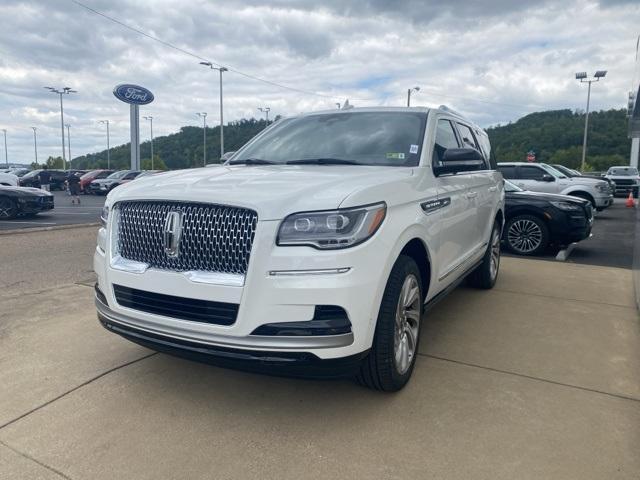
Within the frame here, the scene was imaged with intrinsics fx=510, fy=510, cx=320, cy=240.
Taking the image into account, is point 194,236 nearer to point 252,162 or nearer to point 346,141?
point 252,162

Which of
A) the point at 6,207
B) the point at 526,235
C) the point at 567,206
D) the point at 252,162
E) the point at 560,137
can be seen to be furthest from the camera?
the point at 560,137

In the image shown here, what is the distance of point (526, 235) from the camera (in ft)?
29.4

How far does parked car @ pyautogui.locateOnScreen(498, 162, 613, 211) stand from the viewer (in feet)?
49.0

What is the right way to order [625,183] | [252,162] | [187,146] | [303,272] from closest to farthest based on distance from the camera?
[303,272], [252,162], [625,183], [187,146]

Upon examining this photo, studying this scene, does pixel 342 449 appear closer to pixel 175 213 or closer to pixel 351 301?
pixel 351 301

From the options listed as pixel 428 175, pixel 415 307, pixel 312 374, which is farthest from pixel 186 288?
pixel 428 175

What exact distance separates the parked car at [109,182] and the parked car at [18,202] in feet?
51.3

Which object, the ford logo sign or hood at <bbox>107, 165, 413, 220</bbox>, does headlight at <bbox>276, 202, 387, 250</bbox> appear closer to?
hood at <bbox>107, 165, 413, 220</bbox>

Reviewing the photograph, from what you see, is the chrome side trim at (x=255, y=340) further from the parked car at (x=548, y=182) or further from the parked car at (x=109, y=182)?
the parked car at (x=109, y=182)

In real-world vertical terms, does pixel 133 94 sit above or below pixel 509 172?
above

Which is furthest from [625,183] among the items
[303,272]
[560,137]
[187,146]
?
[187,146]

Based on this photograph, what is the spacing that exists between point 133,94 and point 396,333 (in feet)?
124

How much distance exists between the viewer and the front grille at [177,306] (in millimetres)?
2645

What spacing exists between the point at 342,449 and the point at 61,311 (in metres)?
3.49
